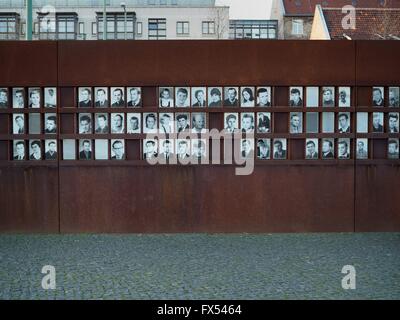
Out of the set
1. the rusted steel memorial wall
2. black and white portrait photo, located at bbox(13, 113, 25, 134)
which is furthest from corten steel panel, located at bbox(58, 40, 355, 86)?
black and white portrait photo, located at bbox(13, 113, 25, 134)

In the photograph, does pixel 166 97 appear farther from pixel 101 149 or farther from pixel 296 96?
pixel 296 96

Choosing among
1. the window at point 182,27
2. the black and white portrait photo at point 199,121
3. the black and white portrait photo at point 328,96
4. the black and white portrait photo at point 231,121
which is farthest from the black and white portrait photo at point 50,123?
the window at point 182,27

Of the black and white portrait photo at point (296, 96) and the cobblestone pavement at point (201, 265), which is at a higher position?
the black and white portrait photo at point (296, 96)

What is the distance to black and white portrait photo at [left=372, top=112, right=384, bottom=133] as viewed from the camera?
8836 millimetres

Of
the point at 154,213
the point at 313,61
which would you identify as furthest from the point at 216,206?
the point at 313,61

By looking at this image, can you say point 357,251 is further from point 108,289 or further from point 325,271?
point 108,289

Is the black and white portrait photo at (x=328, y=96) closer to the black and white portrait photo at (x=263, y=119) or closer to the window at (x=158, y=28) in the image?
the black and white portrait photo at (x=263, y=119)

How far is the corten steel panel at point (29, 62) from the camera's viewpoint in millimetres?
8680

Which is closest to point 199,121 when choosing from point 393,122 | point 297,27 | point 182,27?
point 393,122

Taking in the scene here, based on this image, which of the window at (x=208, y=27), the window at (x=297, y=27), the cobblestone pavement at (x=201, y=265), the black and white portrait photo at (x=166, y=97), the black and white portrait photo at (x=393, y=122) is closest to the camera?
the cobblestone pavement at (x=201, y=265)

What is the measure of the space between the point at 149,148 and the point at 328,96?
271cm

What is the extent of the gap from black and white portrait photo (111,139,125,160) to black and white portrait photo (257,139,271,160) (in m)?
1.97

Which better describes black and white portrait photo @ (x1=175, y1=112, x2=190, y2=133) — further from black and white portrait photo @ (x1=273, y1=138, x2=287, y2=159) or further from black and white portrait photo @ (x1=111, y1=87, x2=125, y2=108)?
black and white portrait photo @ (x1=273, y1=138, x2=287, y2=159)

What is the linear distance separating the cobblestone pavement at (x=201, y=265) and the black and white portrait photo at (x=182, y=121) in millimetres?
1556
